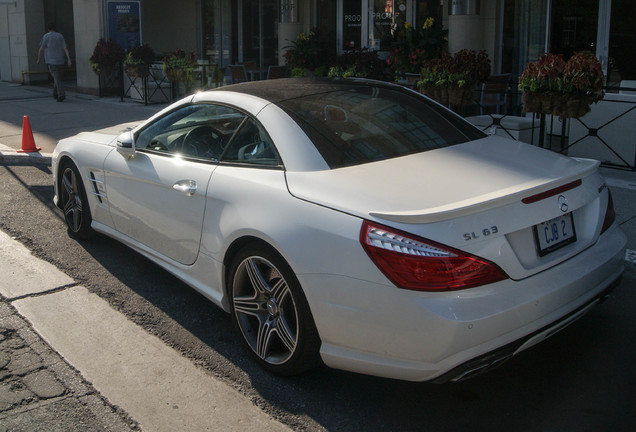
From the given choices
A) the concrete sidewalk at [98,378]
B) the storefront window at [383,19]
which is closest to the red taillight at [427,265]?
the concrete sidewalk at [98,378]

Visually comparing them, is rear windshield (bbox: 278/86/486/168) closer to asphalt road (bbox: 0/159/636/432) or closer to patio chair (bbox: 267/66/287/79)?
asphalt road (bbox: 0/159/636/432)

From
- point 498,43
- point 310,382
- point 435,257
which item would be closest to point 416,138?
point 435,257

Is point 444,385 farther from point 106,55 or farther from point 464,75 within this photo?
point 106,55

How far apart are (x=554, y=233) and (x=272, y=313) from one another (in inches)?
60.4

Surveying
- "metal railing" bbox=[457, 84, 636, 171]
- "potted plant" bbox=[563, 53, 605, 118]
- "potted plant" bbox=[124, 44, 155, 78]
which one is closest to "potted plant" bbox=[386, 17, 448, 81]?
"metal railing" bbox=[457, 84, 636, 171]

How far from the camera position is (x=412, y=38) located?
13.0m

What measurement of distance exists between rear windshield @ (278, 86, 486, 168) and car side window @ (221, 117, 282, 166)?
0.21m

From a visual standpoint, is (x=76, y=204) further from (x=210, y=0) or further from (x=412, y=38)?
(x=210, y=0)

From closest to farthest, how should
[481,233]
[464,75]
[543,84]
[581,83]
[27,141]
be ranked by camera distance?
[481,233], [581,83], [543,84], [464,75], [27,141]

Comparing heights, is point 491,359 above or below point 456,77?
below

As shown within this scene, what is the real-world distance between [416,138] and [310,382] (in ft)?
5.13

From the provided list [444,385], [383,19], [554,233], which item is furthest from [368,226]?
[383,19]

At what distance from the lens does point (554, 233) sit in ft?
11.6

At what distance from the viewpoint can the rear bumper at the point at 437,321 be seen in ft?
10.2
